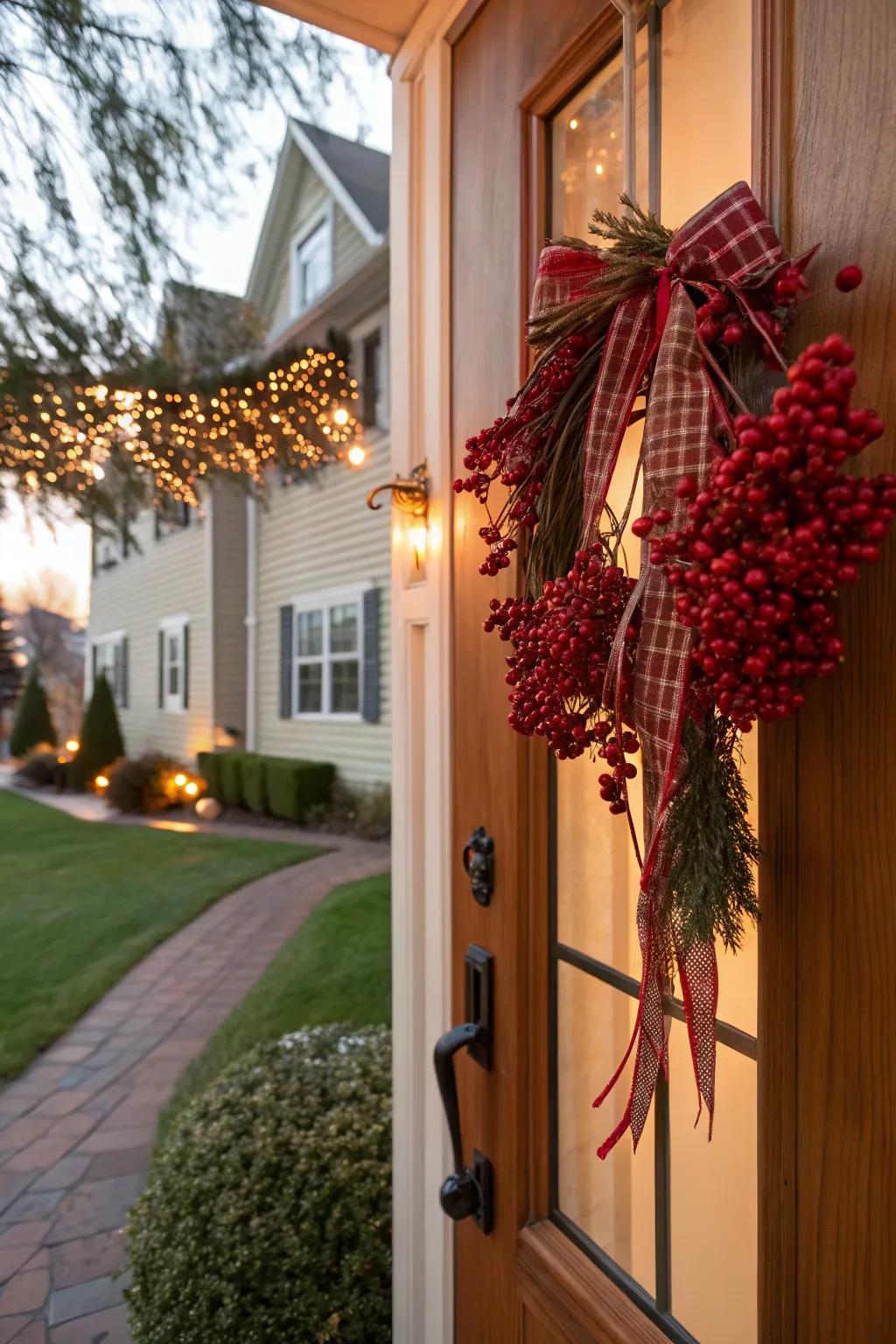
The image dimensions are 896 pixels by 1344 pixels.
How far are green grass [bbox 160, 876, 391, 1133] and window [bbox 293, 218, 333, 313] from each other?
6.75 meters

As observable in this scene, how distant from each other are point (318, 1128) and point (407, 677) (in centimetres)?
129

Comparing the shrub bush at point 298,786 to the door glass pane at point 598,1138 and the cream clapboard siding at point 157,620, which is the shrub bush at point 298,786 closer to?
the cream clapboard siding at point 157,620

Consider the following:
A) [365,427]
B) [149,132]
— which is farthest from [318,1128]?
[365,427]

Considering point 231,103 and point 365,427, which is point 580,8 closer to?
point 231,103

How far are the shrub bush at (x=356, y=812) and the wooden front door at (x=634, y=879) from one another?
5845 mm

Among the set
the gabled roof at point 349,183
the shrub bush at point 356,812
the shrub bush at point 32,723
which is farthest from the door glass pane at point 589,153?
the shrub bush at point 32,723

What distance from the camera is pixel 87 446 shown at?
11.1ft

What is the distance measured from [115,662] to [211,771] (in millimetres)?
4965

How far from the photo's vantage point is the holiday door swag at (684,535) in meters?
0.56

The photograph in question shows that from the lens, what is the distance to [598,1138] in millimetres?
1117

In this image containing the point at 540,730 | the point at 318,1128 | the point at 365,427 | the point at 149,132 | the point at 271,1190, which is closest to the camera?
the point at 540,730

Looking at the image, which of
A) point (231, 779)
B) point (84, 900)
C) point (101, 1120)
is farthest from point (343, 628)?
point (101, 1120)

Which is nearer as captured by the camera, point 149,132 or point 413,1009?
point 413,1009

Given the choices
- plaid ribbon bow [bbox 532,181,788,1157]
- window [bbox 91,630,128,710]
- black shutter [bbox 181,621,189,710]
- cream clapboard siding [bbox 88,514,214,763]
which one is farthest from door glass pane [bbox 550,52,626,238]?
window [bbox 91,630,128,710]
